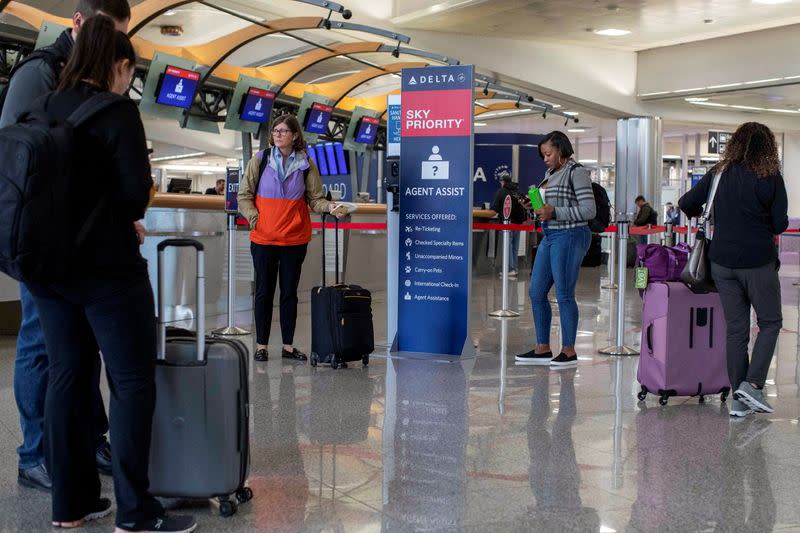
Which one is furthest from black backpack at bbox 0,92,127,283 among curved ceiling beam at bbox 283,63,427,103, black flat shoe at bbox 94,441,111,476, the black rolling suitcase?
curved ceiling beam at bbox 283,63,427,103

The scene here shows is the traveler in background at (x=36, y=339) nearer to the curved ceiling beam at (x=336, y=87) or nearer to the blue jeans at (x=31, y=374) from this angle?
the blue jeans at (x=31, y=374)

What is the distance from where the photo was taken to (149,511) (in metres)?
2.82

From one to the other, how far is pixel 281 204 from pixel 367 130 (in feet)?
43.2

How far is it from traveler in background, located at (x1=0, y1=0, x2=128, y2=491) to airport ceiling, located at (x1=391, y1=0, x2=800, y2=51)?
1150cm

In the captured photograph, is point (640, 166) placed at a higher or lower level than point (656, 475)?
higher

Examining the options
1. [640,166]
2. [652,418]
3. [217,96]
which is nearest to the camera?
[652,418]

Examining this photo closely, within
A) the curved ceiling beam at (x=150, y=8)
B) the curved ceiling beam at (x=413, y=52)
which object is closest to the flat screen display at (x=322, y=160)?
the curved ceiling beam at (x=413, y=52)

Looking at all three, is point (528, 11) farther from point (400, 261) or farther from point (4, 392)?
point (4, 392)

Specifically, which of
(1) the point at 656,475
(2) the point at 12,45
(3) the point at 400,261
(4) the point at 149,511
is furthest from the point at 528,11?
(4) the point at 149,511

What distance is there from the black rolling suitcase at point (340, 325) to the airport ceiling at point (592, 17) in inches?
352

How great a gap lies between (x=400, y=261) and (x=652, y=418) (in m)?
2.53

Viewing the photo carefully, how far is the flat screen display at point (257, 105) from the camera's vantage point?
14.9 m

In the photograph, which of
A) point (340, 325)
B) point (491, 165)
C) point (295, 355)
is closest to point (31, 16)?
point (295, 355)

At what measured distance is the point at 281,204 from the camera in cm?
611
